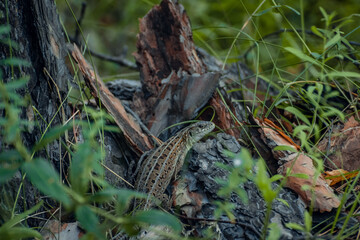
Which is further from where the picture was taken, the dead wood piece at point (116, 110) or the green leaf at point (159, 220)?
the dead wood piece at point (116, 110)

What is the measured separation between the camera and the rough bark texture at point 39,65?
8.45 ft

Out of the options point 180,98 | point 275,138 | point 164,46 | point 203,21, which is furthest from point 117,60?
point 275,138

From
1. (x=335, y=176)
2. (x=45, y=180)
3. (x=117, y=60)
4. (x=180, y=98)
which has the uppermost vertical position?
(x=45, y=180)

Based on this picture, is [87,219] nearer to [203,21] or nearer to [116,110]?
[116,110]

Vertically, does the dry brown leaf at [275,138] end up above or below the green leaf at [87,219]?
below

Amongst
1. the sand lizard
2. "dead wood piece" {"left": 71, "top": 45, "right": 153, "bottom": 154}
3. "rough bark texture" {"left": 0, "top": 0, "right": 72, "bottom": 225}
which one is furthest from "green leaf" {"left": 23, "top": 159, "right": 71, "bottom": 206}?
"dead wood piece" {"left": 71, "top": 45, "right": 153, "bottom": 154}

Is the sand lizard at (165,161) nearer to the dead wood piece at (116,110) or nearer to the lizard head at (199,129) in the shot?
the lizard head at (199,129)

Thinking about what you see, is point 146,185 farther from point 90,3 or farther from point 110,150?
point 90,3

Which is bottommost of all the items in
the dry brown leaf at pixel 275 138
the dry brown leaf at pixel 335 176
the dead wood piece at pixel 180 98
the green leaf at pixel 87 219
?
the dry brown leaf at pixel 335 176

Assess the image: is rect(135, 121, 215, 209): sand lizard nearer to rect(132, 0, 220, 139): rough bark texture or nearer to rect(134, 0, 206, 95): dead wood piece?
rect(132, 0, 220, 139): rough bark texture

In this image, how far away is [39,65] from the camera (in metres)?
2.84

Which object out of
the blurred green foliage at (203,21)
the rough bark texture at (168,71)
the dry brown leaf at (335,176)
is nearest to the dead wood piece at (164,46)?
the rough bark texture at (168,71)

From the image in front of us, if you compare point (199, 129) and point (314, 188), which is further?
point (199, 129)

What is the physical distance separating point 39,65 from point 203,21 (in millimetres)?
4369
